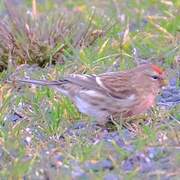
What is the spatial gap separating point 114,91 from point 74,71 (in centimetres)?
119

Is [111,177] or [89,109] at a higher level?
[111,177]

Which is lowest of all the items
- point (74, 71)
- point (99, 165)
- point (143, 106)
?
point (74, 71)

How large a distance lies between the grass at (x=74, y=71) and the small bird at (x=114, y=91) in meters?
0.11

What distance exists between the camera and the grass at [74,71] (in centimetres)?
568

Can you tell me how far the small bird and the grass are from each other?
115 mm

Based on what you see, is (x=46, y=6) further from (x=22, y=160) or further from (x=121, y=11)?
(x=22, y=160)

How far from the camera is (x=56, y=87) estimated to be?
22.9 ft

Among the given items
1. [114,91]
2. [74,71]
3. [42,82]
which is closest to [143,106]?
[114,91]

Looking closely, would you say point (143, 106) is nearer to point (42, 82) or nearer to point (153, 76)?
point (153, 76)

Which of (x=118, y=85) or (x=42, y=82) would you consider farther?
(x=42, y=82)

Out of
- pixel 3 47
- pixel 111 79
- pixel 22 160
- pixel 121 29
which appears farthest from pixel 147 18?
pixel 22 160

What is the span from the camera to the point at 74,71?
789 centimetres

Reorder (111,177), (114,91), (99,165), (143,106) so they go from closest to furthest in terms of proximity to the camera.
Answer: (111,177) < (99,165) < (143,106) < (114,91)

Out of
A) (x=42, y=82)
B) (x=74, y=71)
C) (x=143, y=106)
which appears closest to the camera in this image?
(x=143, y=106)
